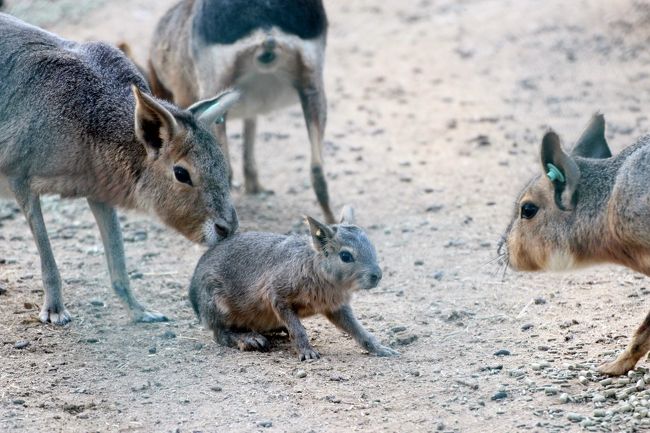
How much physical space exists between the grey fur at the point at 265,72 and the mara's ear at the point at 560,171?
3546 millimetres

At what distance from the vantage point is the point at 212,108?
23.9ft

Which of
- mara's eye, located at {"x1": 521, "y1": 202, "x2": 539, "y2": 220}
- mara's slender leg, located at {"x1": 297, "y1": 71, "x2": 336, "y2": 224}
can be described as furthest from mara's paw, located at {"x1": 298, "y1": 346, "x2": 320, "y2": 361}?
mara's slender leg, located at {"x1": 297, "y1": 71, "x2": 336, "y2": 224}

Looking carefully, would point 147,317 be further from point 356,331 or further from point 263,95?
point 263,95

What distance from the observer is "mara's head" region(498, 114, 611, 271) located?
6.02m

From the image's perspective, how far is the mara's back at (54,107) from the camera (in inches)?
276

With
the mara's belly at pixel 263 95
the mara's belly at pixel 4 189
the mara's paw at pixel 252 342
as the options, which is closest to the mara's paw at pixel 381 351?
the mara's paw at pixel 252 342

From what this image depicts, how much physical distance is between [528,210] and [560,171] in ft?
1.10

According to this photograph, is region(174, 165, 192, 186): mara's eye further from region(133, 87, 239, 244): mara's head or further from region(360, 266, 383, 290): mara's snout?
region(360, 266, 383, 290): mara's snout

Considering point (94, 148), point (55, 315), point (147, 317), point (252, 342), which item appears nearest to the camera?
point (252, 342)

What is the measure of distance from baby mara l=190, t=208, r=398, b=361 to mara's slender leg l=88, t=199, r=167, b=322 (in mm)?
610

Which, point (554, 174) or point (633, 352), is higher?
point (554, 174)

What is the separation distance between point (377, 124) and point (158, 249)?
400 cm

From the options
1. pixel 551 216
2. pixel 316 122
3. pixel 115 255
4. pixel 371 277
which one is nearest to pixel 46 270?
pixel 115 255

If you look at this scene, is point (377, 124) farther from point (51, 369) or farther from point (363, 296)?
point (51, 369)
